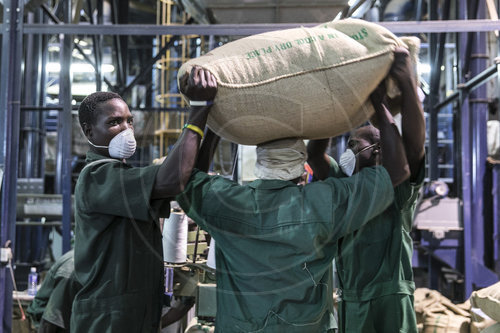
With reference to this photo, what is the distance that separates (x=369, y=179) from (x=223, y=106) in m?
0.61

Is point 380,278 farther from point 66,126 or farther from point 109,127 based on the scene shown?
point 66,126

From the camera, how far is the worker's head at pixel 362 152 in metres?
2.81

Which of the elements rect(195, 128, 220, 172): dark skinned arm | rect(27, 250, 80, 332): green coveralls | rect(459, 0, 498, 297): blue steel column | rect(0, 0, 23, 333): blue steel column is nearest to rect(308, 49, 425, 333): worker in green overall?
rect(195, 128, 220, 172): dark skinned arm

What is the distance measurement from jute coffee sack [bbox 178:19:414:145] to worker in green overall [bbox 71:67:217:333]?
0.11 metres

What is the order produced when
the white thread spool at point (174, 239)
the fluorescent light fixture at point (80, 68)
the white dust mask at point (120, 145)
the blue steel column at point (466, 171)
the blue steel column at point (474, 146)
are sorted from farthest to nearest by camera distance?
the fluorescent light fixture at point (80, 68), the blue steel column at point (474, 146), the blue steel column at point (466, 171), the white thread spool at point (174, 239), the white dust mask at point (120, 145)

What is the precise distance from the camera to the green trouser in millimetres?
2646

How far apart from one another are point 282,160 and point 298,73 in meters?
0.34

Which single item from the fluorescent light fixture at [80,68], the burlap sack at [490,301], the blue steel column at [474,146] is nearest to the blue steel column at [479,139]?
the blue steel column at [474,146]

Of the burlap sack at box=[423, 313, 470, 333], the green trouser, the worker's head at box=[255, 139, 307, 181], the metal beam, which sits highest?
the metal beam

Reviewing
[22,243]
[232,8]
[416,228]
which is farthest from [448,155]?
[22,243]

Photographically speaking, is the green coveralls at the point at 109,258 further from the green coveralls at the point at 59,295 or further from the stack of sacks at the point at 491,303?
A: the stack of sacks at the point at 491,303

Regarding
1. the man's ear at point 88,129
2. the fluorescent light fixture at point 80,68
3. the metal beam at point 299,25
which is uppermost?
the fluorescent light fixture at point 80,68

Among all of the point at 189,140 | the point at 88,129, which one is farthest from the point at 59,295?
the point at 189,140

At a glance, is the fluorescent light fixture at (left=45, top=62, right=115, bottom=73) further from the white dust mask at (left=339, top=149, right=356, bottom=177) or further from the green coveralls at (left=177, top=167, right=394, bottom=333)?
the green coveralls at (left=177, top=167, right=394, bottom=333)
